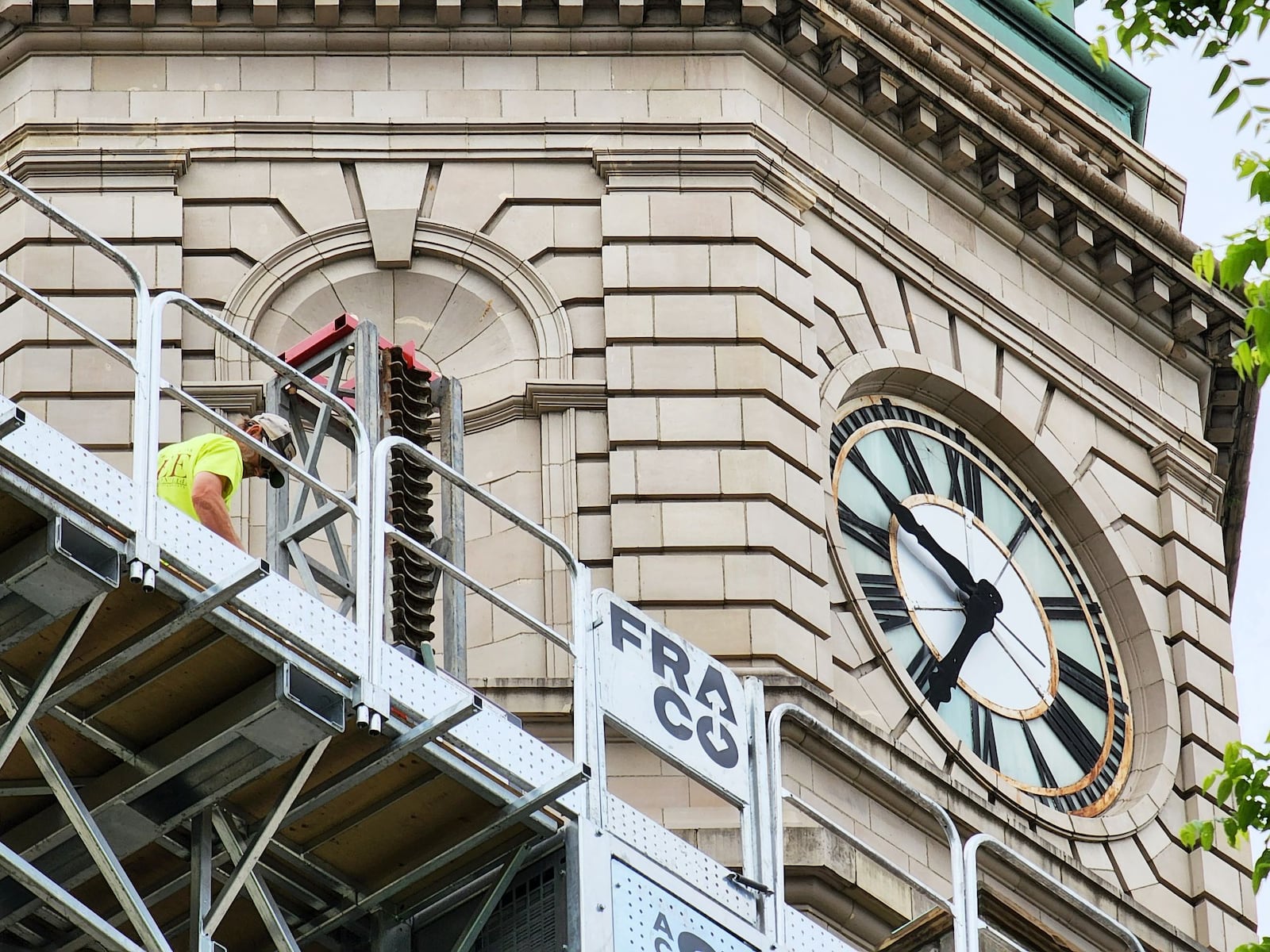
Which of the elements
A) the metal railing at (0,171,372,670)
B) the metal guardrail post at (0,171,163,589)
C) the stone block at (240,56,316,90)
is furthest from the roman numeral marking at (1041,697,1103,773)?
the metal guardrail post at (0,171,163,589)

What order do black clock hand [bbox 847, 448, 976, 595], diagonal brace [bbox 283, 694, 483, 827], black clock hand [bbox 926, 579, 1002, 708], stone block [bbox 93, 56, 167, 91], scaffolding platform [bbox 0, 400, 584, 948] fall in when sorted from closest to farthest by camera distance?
1. scaffolding platform [bbox 0, 400, 584, 948]
2. diagonal brace [bbox 283, 694, 483, 827]
3. black clock hand [bbox 926, 579, 1002, 708]
4. stone block [bbox 93, 56, 167, 91]
5. black clock hand [bbox 847, 448, 976, 595]

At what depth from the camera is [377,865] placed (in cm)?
Result: 1786

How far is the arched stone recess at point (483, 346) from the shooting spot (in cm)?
2659

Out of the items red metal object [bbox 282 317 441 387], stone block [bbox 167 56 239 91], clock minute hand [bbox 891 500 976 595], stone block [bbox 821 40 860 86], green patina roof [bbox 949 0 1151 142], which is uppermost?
green patina roof [bbox 949 0 1151 142]

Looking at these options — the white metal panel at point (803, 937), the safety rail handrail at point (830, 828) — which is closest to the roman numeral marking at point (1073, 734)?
the safety rail handrail at point (830, 828)

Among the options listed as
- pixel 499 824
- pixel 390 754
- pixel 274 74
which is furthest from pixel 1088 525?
pixel 390 754

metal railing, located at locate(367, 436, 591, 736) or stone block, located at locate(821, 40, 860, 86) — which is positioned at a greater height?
stone block, located at locate(821, 40, 860, 86)

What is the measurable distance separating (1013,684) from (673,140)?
5.39 metres

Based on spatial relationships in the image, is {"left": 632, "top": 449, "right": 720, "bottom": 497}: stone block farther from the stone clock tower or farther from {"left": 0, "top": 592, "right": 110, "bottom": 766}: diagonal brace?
{"left": 0, "top": 592, "right": 110, "bottom": 766}: diagonal brace

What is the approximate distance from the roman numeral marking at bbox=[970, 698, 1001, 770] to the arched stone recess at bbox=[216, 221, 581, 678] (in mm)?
3840

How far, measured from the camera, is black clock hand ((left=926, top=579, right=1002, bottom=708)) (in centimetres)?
2788

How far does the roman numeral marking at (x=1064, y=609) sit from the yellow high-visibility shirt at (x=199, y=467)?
41.3 feet

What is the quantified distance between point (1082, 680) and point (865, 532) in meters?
2.71

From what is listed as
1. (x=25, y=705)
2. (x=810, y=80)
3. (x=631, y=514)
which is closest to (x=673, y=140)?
(x=810, y=80)
